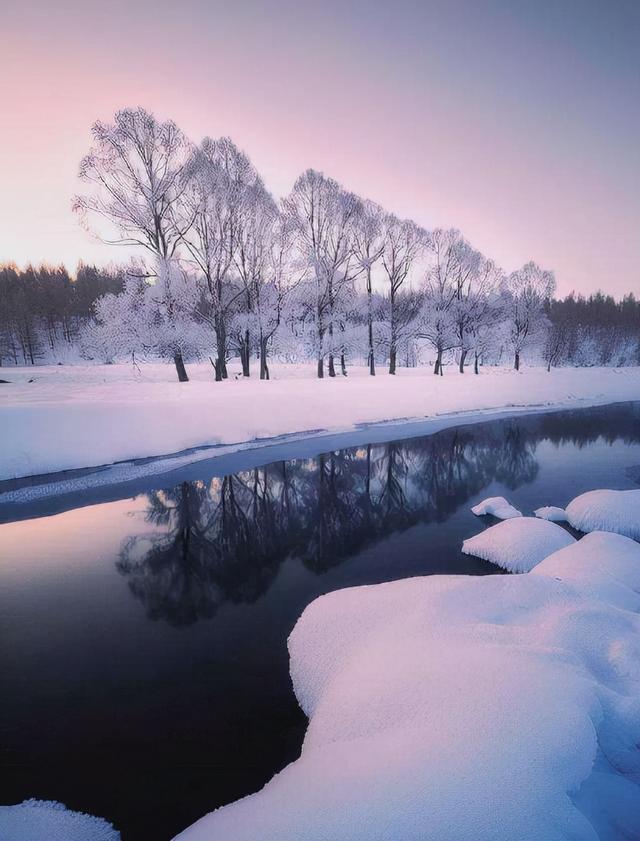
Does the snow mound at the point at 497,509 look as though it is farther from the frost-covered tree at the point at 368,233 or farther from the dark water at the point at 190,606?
the frost-covered tree at the point at 368,233

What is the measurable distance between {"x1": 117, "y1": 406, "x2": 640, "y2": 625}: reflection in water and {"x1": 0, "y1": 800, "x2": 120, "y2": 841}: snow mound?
218 cm

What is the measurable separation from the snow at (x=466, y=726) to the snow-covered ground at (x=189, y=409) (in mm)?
9385

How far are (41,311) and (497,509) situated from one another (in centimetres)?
6381

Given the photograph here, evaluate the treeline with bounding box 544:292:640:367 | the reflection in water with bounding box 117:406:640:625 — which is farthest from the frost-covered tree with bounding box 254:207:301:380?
the treeline with bounding box 544:292:640:367

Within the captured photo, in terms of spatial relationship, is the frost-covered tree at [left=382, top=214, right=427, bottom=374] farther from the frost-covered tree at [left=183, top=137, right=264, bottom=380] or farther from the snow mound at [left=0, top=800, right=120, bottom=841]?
the snow mound at [left=0, top=800, right=120, bottom=841]

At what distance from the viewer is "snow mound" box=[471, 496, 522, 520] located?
7789mm

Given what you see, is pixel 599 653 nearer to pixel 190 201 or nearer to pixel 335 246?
pixel 190 201

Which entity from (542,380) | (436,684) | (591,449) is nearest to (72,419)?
(436,684)

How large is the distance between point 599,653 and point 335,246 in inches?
945

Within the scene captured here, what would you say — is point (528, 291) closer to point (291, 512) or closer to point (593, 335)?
point (291, 512)

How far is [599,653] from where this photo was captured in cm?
340

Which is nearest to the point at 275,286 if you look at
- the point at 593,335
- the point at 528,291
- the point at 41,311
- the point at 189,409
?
the point at 189,409

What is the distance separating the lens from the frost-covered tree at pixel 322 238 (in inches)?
889

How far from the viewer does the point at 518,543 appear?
607 centimetres
